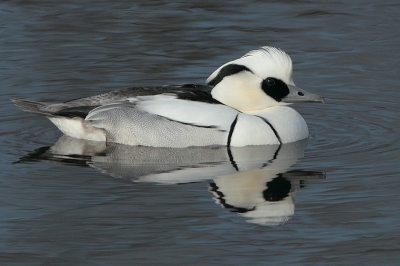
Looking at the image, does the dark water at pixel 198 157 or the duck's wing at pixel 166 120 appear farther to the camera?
the duck's wing at pixel 166 120

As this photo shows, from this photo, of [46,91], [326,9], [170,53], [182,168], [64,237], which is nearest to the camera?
[64,237]

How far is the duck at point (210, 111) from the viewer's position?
10578 mm

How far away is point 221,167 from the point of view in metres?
9.80

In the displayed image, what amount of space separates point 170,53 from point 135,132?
151 inches

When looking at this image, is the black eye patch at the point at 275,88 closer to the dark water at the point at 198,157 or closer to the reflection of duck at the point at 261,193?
the dark water at the point at 198,157

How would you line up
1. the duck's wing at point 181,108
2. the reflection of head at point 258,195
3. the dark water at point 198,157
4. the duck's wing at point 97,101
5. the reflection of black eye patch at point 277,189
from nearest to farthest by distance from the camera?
the dark water at point 198,157
the reflection of head at point 258,195
the reflection of black eye patch at point 277,189
the duck's wing at point 181,108
the duck's wing at point 97,101

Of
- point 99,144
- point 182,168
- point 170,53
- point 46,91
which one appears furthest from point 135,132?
point 170,53

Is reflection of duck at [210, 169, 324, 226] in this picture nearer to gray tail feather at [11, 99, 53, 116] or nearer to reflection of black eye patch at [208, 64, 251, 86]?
reflection of black eye patch at [208, 64, 251, 86]

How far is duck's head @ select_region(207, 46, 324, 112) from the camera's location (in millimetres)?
10617

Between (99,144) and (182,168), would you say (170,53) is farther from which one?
(182,168)

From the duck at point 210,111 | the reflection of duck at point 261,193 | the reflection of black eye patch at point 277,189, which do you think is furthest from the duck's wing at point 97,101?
the reflection of black eye patch at point 277,189

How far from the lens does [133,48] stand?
14.6 metres

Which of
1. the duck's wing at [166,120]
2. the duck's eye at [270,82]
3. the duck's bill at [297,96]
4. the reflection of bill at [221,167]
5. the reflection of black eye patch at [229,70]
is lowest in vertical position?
the reflection of bill at [221,167]

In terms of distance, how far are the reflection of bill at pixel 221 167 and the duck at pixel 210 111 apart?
13 cm
